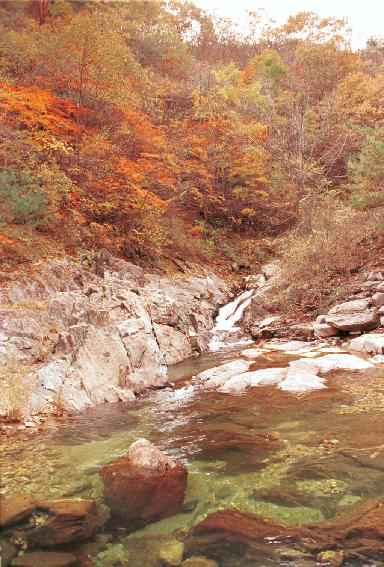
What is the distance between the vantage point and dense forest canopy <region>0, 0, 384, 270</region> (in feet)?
48.0

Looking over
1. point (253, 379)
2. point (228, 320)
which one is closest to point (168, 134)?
point (228, 320)

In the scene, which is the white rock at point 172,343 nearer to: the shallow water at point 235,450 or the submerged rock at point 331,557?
the shallow water at point 235,450

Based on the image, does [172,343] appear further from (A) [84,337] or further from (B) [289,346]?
(A) [84,337]

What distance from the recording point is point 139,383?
888cm

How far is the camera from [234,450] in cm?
513

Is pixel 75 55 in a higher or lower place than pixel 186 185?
higher

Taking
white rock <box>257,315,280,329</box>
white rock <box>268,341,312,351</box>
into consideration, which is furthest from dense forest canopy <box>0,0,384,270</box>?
white rock <box>268,341,312,351</box>

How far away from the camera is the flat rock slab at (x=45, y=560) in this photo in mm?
2973

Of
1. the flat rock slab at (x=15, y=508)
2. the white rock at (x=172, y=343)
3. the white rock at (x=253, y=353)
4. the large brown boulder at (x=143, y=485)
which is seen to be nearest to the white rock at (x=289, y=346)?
the white rock at (x=253, y=353)

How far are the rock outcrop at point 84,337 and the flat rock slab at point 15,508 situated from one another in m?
2.92

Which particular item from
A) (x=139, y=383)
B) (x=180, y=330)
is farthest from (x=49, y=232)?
(x=139, y=383)

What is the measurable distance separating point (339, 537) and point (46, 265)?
34.3 ft

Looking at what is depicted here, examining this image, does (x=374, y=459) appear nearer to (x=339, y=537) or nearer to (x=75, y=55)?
(x=339, y=537)

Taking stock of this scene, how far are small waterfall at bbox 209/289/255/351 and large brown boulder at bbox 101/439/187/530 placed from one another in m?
9.09
